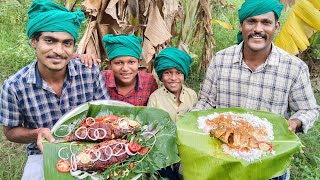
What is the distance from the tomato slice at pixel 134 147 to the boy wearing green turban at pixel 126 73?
92 centimetres

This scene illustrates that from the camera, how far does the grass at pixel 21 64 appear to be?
376cm

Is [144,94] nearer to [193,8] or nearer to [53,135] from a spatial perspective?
[53,135]

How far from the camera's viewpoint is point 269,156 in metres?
2.00

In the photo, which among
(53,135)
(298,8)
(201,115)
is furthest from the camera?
(298,8)

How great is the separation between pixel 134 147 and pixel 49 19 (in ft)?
3.17

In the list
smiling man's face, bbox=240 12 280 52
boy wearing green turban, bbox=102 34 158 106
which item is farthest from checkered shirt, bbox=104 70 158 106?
smiling man's face, bbox=240 12 280 52

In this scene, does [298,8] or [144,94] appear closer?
[144,94]

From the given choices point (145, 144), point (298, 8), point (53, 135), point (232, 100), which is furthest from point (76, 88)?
point (298, 8)

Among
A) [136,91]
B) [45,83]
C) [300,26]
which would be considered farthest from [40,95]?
[300,26]

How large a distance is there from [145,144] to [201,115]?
0.45 metres

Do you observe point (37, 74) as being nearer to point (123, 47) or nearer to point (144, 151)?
point (123, 47)

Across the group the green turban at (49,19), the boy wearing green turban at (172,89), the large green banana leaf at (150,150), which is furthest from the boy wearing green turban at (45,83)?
the boy wearing green turban at (172,89)

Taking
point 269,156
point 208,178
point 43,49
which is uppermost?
point 43,49

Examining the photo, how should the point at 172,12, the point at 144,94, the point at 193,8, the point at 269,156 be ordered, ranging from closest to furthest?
the point at 269,156 → the point at 144,94 → the point at 172,12 → the point at 193,8
